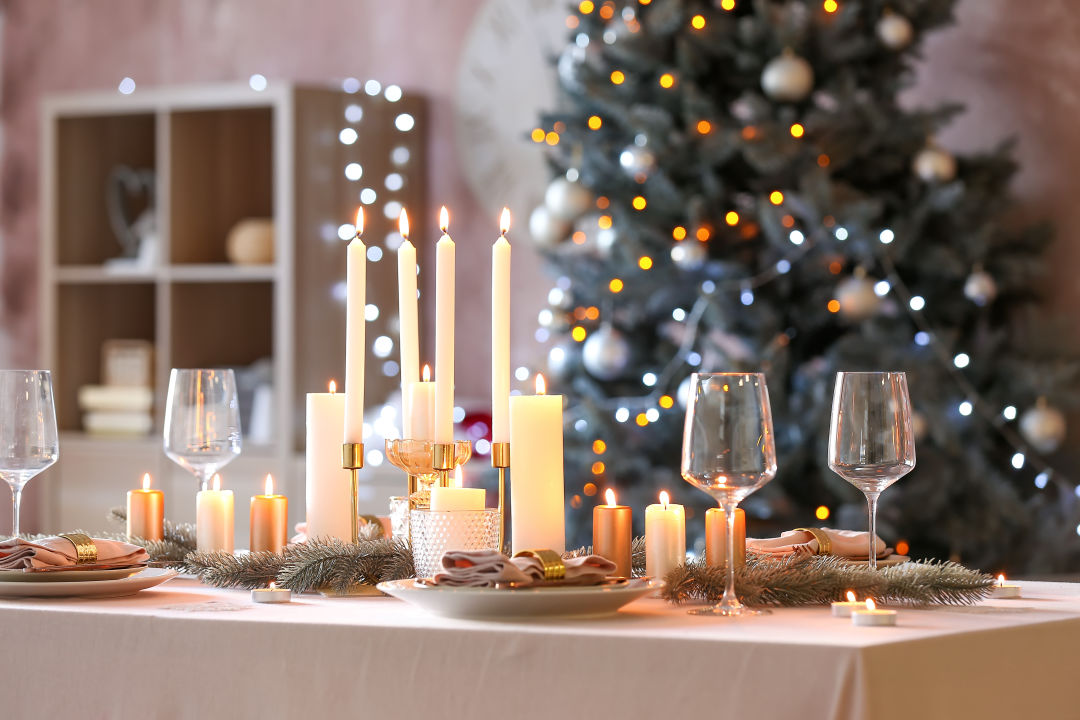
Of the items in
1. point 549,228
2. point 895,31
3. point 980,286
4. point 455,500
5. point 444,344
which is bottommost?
point 455,500

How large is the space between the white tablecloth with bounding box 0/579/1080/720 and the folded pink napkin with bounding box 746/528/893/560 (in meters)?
0.17

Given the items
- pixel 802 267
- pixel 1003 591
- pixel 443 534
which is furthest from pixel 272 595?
pixel 802 267

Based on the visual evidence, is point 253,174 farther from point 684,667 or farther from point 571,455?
point 684,667

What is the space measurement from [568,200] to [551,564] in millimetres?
2101

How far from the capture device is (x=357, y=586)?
4.78 ft

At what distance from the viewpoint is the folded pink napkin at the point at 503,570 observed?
4.13 feet

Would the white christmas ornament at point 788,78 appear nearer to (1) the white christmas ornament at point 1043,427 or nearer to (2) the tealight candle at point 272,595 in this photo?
(1) the white christmas ornament at point 1043,427

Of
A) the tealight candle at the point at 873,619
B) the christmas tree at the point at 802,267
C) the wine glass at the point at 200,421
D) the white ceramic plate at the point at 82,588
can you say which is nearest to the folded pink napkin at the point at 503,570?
the tealight candle at the point at 873,619

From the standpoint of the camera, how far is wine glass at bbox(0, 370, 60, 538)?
1491 mm

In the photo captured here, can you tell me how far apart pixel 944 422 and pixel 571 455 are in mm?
828

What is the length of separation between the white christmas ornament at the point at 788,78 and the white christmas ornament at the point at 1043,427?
847 mm

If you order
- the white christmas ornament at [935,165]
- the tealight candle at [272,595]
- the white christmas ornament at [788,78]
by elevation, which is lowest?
the tealight candle at [272,595]

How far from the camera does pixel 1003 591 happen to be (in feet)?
4.87

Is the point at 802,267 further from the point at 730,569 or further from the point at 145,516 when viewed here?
the point at 730,569
